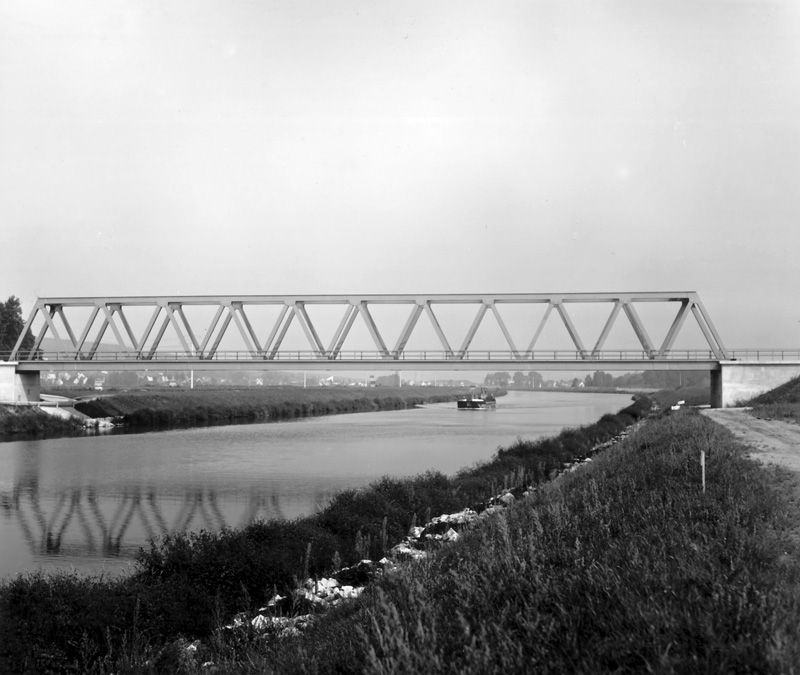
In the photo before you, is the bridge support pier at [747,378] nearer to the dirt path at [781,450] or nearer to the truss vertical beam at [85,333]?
the dirt path at [781,450]

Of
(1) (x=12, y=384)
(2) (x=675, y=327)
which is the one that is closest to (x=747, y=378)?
(2) (x=675, y=327)

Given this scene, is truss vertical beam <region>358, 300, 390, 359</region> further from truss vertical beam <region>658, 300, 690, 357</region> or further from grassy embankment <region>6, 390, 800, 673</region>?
grassy embankment <region>6, 390, 800, 673</region>

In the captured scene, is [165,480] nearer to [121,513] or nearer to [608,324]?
[121,513]

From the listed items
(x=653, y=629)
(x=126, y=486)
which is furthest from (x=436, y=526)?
(x=126, y=486)

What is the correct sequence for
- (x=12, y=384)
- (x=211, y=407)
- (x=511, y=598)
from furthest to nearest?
(x=211, y=407) → (x=12, y=384) → (x=511, y=598)

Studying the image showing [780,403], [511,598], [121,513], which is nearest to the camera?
[511,598]

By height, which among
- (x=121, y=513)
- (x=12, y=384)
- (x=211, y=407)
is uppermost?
(x=12, y=384)

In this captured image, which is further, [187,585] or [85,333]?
[85,333]

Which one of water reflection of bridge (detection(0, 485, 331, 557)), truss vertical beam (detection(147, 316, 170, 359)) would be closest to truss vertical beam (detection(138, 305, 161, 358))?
truss vertical beam (detection(147, 316, 170, 359))
